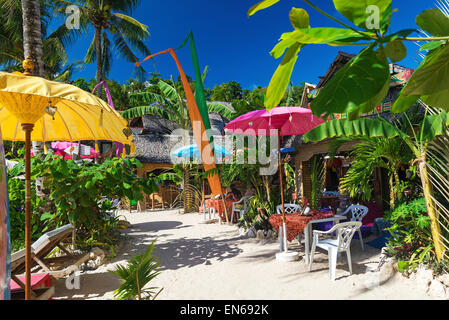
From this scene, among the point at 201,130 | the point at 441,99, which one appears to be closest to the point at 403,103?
the point at 441,99

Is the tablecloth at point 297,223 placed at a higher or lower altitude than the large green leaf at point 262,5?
lower

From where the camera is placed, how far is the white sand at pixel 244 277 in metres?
3.64

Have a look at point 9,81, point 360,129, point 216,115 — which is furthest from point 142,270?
point 216,115

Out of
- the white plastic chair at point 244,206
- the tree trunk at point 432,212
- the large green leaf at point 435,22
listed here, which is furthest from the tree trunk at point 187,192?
the large green leaf at point 435,22

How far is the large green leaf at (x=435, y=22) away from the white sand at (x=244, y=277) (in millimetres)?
3647

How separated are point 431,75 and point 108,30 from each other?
1570 centimetres

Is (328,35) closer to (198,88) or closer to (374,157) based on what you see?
(374,157)

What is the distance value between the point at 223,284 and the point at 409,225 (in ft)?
9.89

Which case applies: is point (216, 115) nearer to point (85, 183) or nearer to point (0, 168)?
point (85, 183)

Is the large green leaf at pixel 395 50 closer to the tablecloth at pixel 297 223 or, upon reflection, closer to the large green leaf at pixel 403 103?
the large green leaf at pixel 403 103

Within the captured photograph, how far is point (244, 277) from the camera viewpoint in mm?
4340

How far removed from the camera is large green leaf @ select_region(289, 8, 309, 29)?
1.69 feet

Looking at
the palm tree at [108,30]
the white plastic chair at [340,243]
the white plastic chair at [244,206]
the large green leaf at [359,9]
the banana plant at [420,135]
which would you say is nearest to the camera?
the large green leaf at [359,9]

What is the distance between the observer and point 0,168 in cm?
106
